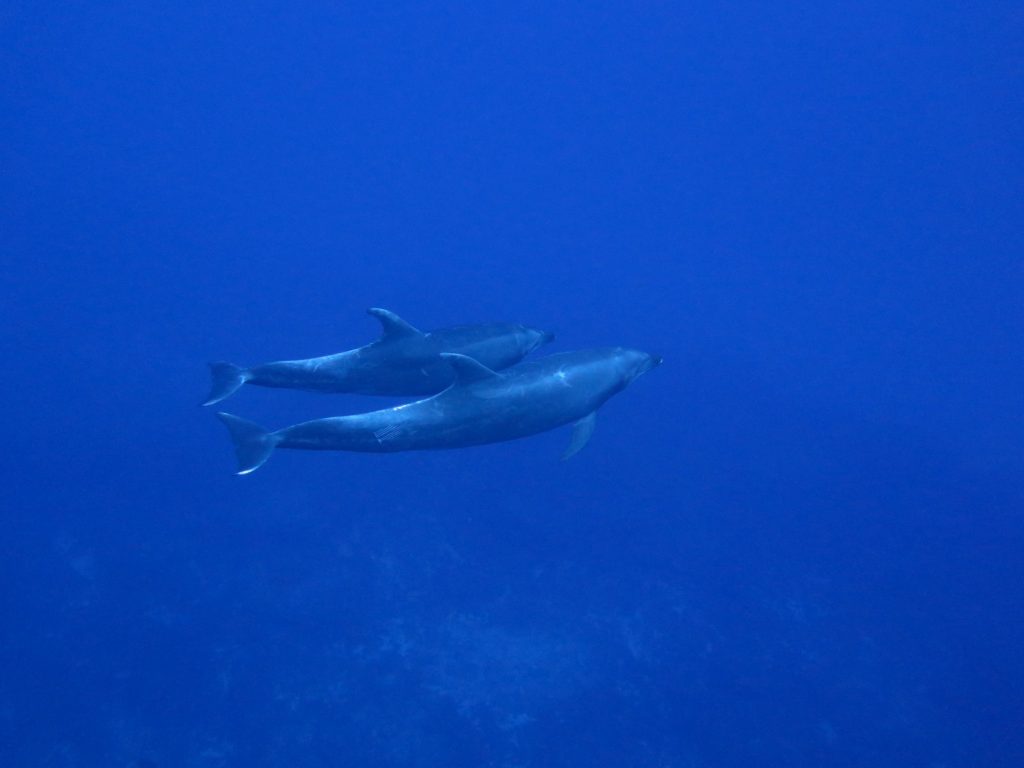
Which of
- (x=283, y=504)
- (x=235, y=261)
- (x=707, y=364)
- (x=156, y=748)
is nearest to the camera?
(x=156, y=748)

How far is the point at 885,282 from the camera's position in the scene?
7881 cm

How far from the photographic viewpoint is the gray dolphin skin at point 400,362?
10031 mm

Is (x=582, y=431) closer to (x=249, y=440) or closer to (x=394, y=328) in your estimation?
(x=394, y=328)

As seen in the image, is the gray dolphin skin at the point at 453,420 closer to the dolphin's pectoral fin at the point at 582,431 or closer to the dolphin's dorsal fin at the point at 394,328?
the dolphin's pectoral fin at the point at 582,431

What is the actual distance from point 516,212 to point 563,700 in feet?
218

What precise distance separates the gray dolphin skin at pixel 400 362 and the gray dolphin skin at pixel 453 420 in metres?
0.71

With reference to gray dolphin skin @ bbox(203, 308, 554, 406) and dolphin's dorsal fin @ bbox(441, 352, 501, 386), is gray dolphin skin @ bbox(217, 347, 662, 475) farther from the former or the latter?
gray dolphin skin @ bbox(203, 308, 554, 406)

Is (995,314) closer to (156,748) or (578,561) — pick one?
(578,561)

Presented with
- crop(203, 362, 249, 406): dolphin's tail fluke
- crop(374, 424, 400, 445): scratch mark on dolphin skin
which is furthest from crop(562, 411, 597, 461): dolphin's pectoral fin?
crop(203, 362, 249, 406): dolphin's tail fluke

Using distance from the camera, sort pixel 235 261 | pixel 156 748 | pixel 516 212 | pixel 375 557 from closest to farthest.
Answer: pixel 156 748 < pixel 375 557 < pixel 235 261 < pixel 516 212

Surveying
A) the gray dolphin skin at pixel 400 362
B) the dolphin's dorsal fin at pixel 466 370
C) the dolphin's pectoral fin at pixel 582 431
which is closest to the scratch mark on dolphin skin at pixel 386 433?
the dolphin's dorsal fin at pixel 466 370

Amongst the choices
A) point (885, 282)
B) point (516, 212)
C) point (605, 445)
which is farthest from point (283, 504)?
point (885, 282)

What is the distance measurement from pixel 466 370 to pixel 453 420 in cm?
79

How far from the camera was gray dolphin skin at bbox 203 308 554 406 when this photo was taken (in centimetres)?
1003
